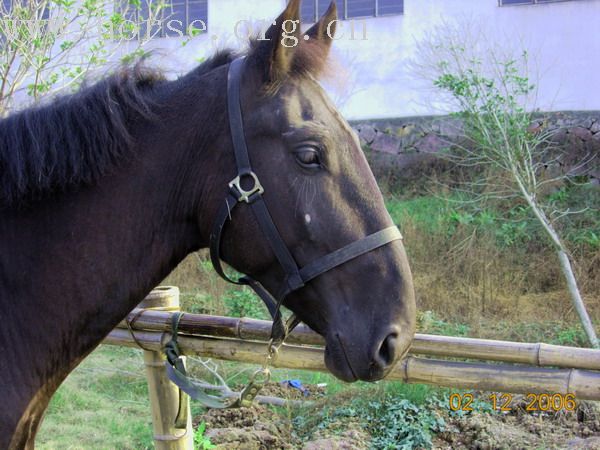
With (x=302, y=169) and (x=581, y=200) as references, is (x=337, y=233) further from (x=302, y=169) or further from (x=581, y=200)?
(x=581, y=200)

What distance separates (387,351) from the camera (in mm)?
1789

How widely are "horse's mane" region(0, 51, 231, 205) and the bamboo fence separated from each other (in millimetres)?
1609

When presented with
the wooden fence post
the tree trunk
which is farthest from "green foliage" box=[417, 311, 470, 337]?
the wooden fence post

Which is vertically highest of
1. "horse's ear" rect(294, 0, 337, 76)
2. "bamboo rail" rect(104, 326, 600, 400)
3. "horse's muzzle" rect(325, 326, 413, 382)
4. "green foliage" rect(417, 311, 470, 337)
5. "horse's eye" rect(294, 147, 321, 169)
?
"horse's ear" rect(294, 0, 337, 76)

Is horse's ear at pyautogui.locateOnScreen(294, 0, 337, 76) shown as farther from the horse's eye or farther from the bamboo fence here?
the bamboo fence

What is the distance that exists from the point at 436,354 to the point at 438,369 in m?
0.11

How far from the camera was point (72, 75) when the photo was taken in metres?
5.38

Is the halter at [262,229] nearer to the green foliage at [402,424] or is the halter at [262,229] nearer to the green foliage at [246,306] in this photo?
the green foliage at [402,424]

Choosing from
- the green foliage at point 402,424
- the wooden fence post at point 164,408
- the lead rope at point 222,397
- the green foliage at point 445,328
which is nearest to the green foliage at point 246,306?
the green foliage at point 445,328

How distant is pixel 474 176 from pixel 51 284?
10426 millimetres

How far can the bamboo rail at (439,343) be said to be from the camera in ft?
9.53

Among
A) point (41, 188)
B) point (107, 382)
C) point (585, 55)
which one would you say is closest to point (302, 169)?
point (41, 188)

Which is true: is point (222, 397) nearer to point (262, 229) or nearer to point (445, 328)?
point (262, 229)

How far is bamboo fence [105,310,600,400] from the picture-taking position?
9.46ft
